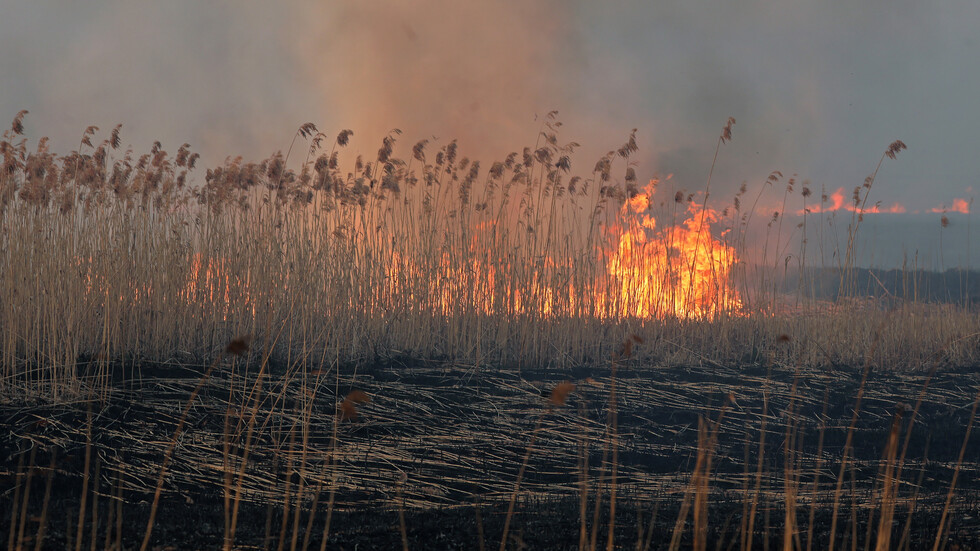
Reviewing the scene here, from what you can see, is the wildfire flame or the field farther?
the wildfire flame

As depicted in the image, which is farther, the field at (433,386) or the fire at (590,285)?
the fire at (590,285)

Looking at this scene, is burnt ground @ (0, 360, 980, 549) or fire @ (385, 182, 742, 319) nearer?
burnt ground @ (0, 360, 980, 549)

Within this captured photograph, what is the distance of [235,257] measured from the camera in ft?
18.1

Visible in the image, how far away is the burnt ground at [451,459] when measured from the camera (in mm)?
2535

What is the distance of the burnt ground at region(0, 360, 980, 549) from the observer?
A: 2.54 m

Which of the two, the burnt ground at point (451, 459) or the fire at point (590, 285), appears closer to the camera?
the burnt ground at point (451, 459)

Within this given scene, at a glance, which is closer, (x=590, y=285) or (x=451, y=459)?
(x=451, y=459)

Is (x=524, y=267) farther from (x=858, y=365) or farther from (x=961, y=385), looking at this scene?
(x=961, y=385)

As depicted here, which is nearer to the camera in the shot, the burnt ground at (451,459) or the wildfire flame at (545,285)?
the burnt ground at (451,459)

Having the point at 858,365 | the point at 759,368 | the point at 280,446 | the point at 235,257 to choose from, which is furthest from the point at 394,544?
the point at 858,365

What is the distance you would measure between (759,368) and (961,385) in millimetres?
1614

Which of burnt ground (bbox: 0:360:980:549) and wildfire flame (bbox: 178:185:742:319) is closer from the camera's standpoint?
burnt ground (bbox: 0:360:980:549)

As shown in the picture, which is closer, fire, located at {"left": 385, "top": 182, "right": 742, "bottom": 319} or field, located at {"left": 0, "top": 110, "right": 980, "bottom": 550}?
field, located at {"left": 0, "top": 110, "right": 980, "bottom": 550}

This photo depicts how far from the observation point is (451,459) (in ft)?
11.3
